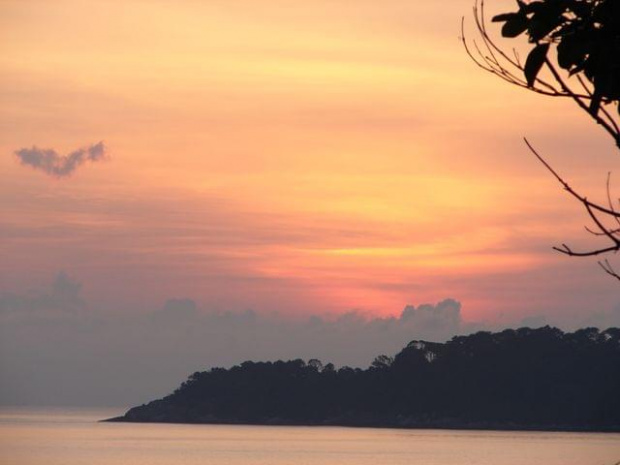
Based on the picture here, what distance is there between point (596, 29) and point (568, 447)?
18807 centimetres

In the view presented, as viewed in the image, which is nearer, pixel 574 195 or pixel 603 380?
pixel 574 195

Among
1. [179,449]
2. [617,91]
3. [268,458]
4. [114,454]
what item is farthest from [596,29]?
[179,449]

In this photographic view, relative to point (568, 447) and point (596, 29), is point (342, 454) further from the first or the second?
point (596, 29)

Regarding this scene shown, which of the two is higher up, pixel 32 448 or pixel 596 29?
pixel 32 448

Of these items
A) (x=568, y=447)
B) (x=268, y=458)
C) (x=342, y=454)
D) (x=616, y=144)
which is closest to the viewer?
(x=616, y=144)

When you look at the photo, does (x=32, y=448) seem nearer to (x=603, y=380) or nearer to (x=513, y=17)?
(x=603, y=380)

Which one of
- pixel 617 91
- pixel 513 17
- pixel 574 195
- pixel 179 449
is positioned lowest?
pixel 574 195

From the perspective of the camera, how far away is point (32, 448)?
18912 cm

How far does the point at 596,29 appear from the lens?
20.5ft

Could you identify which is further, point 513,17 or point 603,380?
point 603,380

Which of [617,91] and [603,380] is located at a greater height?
[603,380]

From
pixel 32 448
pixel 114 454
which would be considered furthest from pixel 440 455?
pixel 32 448

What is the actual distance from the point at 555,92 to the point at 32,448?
189273mm

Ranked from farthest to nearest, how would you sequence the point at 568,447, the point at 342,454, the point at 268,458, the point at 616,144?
1. the point at 568,447
2. the point at 342,454
3. the point at 268,458
4. the point at 616,144
